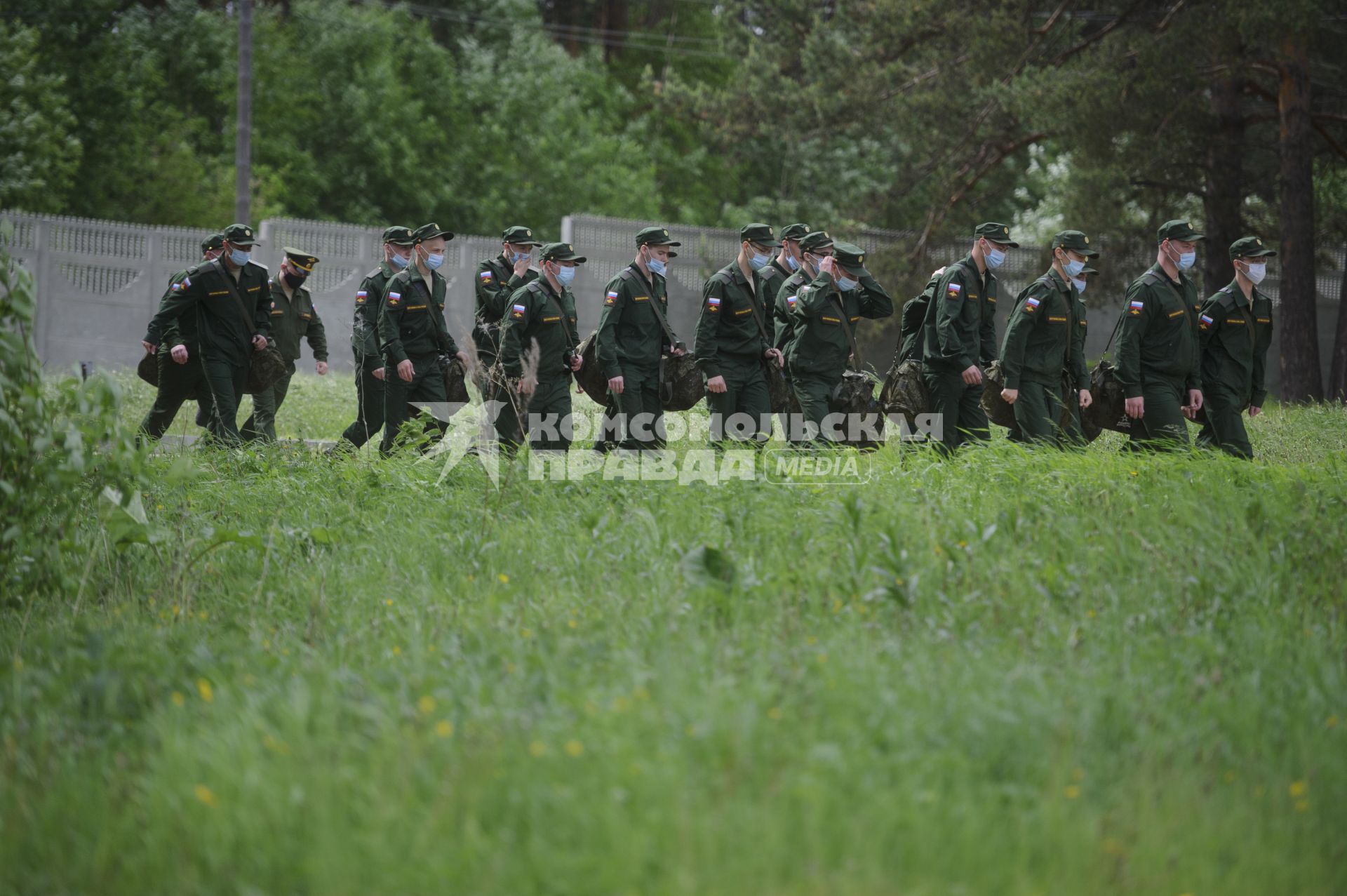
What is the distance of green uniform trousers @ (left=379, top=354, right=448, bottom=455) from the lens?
1131 centimetres

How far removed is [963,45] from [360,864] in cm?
1969

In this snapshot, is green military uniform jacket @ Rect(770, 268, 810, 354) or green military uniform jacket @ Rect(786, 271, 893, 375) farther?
green military uniform jacket @ Rect(770, 268, 810, 354)

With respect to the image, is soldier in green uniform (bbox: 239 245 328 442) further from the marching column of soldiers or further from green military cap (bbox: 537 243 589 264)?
green military cap (bbox: 537 243 589 264)

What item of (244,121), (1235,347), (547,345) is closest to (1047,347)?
(1235,347)

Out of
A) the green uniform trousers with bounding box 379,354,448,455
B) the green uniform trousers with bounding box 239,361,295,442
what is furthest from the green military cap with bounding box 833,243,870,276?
the green uniform trousers with bounding box 239,361,295,442

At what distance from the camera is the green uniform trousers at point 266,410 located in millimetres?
11906

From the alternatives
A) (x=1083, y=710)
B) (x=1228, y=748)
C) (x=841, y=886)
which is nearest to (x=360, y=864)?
(x=841, y=886)

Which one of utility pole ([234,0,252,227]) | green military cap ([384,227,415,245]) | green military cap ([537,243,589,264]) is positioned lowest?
green military cap ([537,243,589,264])

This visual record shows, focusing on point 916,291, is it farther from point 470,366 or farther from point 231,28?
point 231,28

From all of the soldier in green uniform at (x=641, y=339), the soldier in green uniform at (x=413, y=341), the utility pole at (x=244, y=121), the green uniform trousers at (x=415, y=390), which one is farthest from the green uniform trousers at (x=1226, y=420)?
the utility pole at (x=244, y=121)

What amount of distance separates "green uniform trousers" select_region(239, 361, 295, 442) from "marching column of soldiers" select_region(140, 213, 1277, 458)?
38 cm

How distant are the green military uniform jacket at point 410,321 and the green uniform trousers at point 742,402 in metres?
2.36

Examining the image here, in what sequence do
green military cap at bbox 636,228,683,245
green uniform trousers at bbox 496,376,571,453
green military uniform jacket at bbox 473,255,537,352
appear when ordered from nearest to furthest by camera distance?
green military cap at bbox 636,228,683,245, green uniform trousers at bbox 496,376,571,453, green military uniform jacket at bbox 473,255,537,352

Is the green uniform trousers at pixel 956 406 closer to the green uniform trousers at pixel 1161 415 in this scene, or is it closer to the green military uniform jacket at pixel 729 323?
the green uniform trousers at pixel 1161 415
